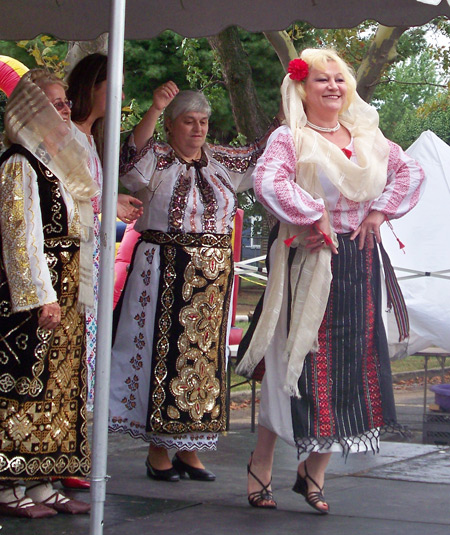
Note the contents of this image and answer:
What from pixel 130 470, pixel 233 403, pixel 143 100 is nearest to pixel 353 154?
pixel 130 470

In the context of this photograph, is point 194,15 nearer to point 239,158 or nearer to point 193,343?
point 239,158

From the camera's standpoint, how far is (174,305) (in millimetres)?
4621

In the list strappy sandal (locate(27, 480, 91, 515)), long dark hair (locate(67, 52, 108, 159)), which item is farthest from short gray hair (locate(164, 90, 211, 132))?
strappy sandal (locate(27, 480, 91, 515))

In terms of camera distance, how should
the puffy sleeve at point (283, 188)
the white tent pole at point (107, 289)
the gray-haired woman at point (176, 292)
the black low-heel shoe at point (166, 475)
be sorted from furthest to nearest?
1. the black low-heel shoe at point (166, 475)
2. the gray-haired woman at point (176, 292)
3. the puffy sleeve at point (283, 188)
4. the white tent pole at point (107, 289)

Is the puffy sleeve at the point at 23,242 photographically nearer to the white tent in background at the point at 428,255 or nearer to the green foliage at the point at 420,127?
the white tent in background at the point at 428,255

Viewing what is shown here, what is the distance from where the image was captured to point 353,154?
421cm

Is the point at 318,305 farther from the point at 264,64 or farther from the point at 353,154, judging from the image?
the point at 264,64

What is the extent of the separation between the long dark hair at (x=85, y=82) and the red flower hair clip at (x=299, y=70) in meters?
0.84

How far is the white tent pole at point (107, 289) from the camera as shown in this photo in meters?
2.94

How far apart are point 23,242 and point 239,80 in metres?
6.09

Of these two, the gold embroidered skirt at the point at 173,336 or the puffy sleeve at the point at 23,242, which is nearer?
the puffy sleeve at the point at 23,242

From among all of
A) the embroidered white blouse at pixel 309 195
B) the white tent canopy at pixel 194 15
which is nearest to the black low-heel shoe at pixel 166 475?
the embroidered white blouse at pixel 309 195

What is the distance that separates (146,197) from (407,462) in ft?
7.11

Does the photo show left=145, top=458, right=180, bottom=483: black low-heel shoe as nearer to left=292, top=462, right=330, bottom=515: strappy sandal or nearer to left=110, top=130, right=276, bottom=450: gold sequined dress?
left=110, top=130, right=276, bottom=450: gold sequined dress
